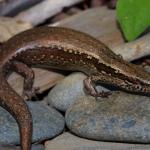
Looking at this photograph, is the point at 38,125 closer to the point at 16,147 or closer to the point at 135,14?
the point at 16,147

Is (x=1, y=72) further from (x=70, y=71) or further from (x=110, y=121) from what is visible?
(x=110, y=121)

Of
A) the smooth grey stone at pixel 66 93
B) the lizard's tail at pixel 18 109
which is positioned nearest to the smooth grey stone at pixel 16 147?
the lizard's tail at pixel 18 109

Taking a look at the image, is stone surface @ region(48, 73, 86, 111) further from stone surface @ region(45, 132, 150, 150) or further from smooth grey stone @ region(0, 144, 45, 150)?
smooth grey stone @ region(0, 144, 45, 150)

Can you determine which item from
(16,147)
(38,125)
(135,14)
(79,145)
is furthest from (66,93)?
(135,14)

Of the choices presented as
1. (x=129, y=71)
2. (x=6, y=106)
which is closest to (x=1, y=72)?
(x=6, y=106)

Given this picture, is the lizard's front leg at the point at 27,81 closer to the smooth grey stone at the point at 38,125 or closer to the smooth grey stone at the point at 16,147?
the smooth grey stone at the point at 38,125

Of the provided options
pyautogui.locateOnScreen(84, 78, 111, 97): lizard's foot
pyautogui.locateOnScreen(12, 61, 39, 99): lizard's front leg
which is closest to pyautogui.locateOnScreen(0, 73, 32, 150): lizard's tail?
pyautogui.locateOnScreen(12, 61, 39, 99): lizard's front leg
